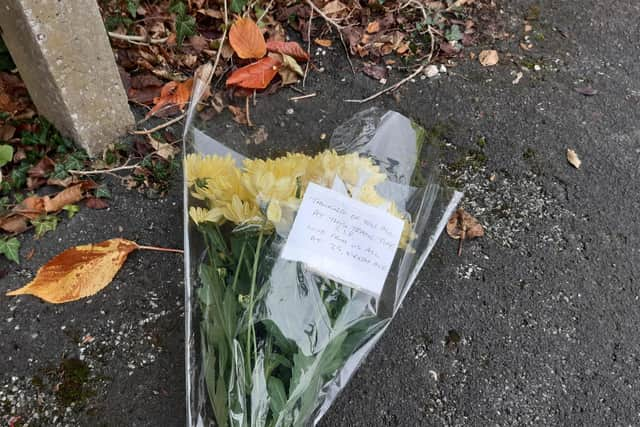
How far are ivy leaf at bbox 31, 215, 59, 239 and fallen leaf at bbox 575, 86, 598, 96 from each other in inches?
83.6

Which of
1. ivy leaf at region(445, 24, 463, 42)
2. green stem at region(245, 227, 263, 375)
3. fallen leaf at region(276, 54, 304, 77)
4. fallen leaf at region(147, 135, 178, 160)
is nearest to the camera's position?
green stem at region(245, 227, 263, 375)

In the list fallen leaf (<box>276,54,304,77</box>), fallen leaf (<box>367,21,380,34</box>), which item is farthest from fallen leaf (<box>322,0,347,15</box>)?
fallen leaf (<box>276,54,304,77</box>)

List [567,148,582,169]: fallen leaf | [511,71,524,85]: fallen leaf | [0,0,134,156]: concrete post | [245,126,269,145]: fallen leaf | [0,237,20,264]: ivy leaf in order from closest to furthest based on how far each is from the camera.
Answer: [245,126,269,145]: fallen leaf, [0,0,134,156]: concrete post, [0,237,20,264]: ivy leaf, [567,148,582,169]: fallen leaf, [511,71,524,85]: fallen leaf

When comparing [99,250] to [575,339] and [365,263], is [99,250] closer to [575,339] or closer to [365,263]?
[365,263]

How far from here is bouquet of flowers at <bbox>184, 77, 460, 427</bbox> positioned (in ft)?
3.68

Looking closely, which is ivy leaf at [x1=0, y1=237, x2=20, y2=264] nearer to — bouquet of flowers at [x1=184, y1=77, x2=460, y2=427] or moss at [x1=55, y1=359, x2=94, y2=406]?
moss at [x1=55, y1=359, x2=94, y2=406]

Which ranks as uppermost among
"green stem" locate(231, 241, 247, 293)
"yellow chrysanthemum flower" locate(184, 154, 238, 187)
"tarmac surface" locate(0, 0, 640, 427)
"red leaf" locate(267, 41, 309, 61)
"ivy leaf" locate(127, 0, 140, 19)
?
"yellow chrysanthemum flower" locate(184, 154, 238, 187)

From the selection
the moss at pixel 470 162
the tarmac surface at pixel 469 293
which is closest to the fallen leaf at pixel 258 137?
the tarmac surface at pixel 469 293

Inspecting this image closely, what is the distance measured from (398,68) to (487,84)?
0.38m

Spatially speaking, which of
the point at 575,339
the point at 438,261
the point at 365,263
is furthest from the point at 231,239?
the point at 575,339

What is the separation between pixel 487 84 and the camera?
2316 millimetres

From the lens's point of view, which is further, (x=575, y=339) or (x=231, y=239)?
(x=575, y=339)

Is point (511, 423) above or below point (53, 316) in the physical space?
below

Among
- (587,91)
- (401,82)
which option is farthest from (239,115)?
(587,91)
